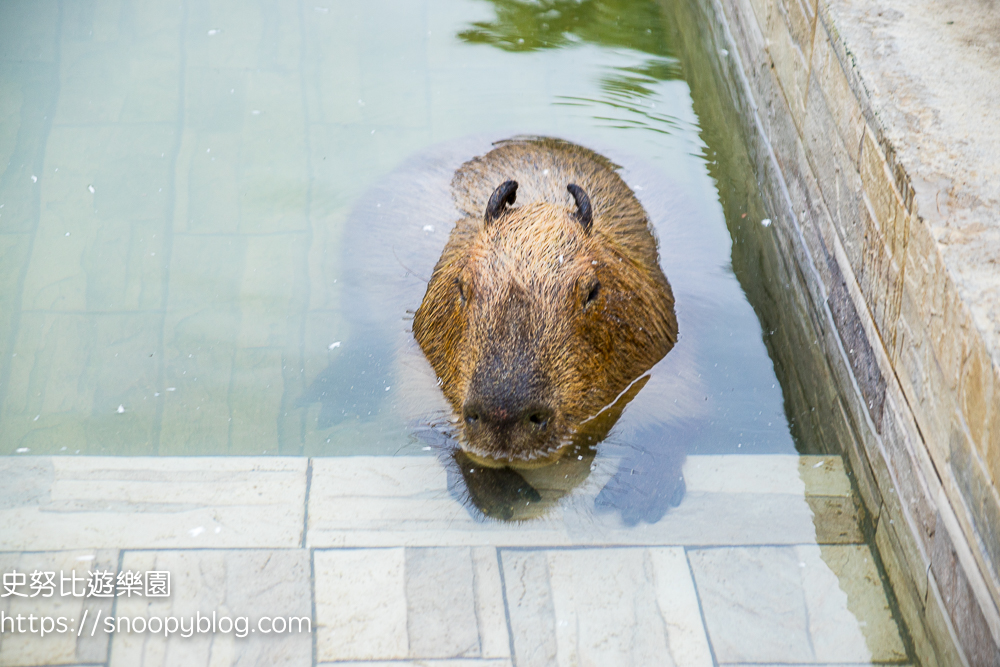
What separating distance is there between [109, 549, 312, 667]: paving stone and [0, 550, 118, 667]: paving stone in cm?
7

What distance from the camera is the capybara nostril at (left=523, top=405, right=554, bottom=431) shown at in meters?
3.25

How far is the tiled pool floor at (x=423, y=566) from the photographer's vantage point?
321 centimetres

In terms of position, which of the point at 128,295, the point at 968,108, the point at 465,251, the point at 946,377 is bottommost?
the point at 128,295

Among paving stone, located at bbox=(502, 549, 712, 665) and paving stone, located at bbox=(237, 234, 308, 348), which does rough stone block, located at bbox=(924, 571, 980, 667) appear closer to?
paving stone, located at bbox=(502, 549, 712, 665)

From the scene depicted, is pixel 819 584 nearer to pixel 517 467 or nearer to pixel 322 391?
pixel 517 467

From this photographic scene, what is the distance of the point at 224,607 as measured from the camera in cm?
329

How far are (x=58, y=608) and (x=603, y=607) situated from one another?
6.27ft

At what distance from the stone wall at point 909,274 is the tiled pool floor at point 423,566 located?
0.94ft

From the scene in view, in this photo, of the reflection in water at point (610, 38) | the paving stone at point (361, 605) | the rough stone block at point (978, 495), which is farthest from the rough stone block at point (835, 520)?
the reflection in water at point (610, 38)

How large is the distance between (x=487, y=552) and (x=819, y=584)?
1.24 meters

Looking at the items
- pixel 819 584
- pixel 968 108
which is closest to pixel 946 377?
pixel 819 584

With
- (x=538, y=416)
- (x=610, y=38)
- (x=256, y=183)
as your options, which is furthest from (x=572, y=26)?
(x=538, y=416)

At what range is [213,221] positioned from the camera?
532 centimetres

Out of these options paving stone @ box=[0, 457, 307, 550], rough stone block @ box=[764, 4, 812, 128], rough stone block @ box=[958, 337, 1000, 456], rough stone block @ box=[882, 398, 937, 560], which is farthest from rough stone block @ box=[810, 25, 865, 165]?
paving stone @ box=[0, 457, 307, 550]
